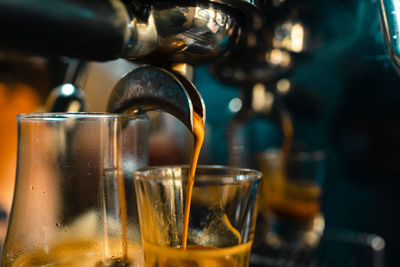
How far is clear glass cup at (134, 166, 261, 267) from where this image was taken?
32 centimetres

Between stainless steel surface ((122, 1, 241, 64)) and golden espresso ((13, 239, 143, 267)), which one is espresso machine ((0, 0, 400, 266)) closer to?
stainless steel surface ((122, 1, 241, 64))

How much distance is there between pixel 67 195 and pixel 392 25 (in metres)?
0.34

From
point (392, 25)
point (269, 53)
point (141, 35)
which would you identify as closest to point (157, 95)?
point (141, 35)

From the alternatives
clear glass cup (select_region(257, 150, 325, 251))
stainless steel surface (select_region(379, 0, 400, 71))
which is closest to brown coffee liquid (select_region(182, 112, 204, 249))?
stainless steel surface (select_region(379, 0, 400, 71))

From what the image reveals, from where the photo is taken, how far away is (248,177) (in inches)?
13.3

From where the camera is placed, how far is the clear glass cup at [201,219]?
324 mm

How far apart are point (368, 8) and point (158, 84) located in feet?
1.23

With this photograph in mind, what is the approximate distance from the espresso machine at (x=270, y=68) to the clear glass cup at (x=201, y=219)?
0.20ft

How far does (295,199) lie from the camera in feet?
2.64

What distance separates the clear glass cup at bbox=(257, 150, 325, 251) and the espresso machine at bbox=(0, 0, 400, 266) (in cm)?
6

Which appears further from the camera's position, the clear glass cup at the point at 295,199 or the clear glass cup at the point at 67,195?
the clear glass cup at the point at 295,199

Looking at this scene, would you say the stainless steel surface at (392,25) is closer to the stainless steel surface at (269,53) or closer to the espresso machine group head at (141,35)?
the espresso machine group head at (141,35)

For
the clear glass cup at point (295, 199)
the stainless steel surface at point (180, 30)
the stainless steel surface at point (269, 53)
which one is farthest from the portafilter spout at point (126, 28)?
the clear glass cup at point (295, 199)

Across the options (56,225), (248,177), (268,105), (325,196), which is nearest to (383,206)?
(325,196)
